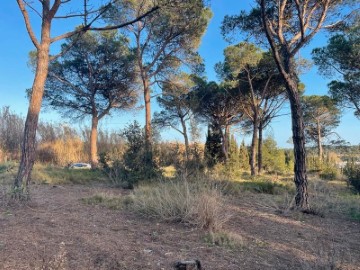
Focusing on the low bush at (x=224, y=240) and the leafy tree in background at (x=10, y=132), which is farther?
the leafy tree in background at (x=10, y=132)

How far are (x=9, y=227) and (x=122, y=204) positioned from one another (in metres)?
2.06

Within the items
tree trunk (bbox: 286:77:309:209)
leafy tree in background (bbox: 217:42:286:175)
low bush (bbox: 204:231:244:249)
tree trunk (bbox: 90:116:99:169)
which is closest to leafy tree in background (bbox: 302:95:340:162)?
leafy tree in background (bbox: 217:42:286:175)

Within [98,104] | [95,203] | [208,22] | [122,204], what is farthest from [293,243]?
[98,104]

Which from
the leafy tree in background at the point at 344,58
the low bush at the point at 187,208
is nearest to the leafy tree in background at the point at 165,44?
the leafy tree in background at the point at 344,58

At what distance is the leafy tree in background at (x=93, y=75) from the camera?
1745 centimetres

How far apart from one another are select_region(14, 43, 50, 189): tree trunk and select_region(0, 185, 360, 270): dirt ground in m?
0.67

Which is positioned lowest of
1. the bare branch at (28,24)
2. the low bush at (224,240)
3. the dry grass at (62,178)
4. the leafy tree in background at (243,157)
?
the low bush at (224,240)

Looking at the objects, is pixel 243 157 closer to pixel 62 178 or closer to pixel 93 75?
pixel 93 75

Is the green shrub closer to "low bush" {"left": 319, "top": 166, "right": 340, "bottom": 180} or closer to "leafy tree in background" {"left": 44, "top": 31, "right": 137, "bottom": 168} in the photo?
"low bush" {"left": 319, "top": 166, "right": 340, "bottom": 180}

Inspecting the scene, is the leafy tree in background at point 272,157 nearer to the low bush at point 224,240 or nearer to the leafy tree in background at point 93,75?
the leafy tree in background at point 93,75

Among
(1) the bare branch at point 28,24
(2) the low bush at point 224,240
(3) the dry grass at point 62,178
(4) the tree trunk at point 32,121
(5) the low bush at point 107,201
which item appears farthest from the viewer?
(3) the dry grass at point 62,178

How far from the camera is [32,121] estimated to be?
5902 mm

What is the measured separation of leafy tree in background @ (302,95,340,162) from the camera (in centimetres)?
2223

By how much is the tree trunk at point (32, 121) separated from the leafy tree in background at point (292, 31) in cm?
398
